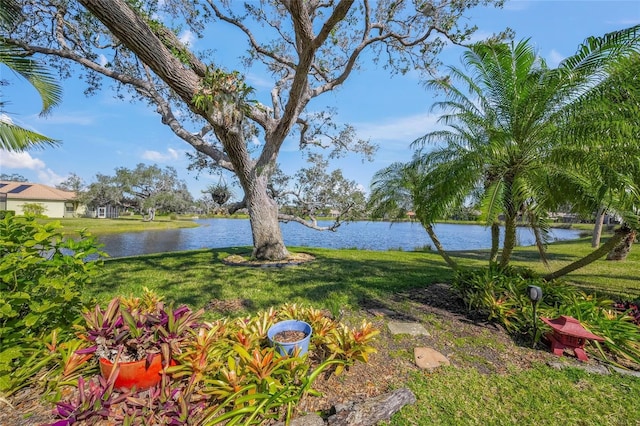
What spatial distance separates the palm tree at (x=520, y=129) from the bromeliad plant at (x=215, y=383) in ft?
10.7

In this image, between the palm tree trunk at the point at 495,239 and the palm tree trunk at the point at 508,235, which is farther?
the palm tree trunk at the point at 495,239

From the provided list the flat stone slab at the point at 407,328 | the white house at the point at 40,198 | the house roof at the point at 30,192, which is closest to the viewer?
the flat stone slab at the point at 407,328

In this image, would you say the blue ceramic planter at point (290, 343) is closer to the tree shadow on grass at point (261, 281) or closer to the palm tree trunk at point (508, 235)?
the tree shadow on grass at point (261, 281)

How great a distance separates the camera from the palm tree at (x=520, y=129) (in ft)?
13.6

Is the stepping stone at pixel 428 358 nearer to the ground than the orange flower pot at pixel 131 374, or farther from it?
nearer to the ground

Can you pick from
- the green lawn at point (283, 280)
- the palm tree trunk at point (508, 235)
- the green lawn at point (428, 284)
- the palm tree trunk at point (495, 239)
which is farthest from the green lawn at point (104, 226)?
the palm tree trunk at point (508, 235)

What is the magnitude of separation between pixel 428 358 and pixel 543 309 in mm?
2170

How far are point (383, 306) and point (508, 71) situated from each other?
4.70 meters

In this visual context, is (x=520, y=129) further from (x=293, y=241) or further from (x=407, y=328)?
(x=293, y=241)

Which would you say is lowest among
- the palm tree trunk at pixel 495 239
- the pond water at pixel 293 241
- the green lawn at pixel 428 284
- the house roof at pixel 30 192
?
the pond water at pixel 293 241

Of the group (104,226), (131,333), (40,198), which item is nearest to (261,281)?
(131,333)

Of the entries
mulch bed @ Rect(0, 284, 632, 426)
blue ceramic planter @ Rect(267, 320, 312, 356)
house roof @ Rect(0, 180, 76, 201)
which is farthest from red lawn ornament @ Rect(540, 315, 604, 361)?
house roof @ Rect(0, 180, 76, 201)

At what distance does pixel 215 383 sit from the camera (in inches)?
84.9

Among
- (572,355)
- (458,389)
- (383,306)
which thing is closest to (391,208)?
(383,306)
